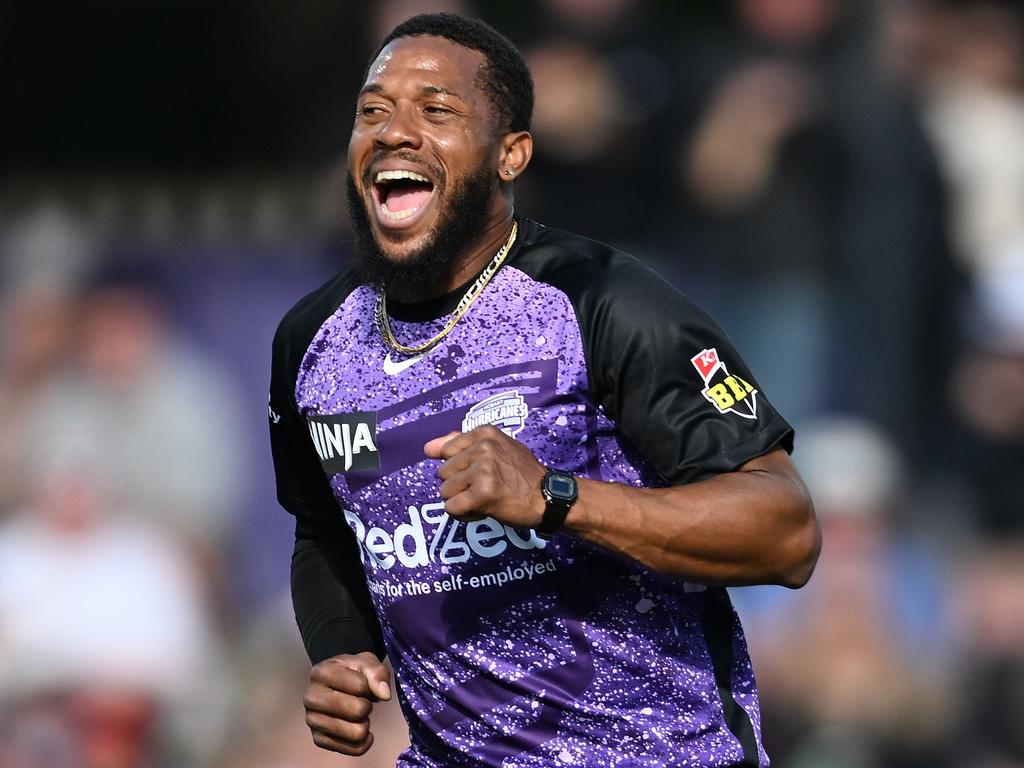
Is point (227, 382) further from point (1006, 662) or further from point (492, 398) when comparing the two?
point (492, 398)

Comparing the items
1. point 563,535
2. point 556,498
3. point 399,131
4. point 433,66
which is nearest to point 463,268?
point 399,131

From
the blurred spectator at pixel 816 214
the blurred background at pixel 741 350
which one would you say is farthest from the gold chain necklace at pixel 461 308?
the blurred spectator at pixel 816 214

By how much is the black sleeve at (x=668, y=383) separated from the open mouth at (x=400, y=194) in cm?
47

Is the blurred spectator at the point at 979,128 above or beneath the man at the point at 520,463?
above

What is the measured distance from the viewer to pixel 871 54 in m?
8.68

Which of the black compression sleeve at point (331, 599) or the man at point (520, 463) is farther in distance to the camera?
the black compression sleeve at point (331, 599)

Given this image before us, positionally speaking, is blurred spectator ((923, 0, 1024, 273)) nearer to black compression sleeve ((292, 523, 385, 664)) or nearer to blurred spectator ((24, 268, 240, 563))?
blurred spectator ((24, 268, 240, 563))

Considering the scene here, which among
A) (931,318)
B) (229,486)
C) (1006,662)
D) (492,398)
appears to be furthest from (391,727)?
(492,398)

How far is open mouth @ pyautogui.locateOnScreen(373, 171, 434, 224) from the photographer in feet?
13.0

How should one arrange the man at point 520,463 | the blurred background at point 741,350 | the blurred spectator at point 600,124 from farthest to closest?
1. the blurred spectator at point 600,124
2. the blurred background at point 741,350
3. the man at point 520,463

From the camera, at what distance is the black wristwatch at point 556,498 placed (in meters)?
3.35

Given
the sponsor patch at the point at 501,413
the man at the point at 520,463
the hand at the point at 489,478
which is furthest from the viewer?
the sponsor patch at the point at 501,413

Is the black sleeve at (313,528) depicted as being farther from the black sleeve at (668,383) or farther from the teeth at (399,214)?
the black sleeve at (668,383)

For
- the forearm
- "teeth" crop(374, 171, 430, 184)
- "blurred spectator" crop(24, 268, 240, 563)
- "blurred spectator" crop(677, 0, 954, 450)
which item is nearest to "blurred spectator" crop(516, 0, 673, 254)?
"blurred spectator" crop(677, 0, 954, 450)
